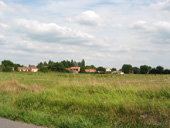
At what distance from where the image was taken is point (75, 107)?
655cm

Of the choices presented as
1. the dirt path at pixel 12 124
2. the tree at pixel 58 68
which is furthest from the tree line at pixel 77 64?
the dirt path at pixel 12 124

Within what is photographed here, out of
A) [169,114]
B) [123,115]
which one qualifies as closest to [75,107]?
[123,115]

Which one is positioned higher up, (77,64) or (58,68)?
(77,64)

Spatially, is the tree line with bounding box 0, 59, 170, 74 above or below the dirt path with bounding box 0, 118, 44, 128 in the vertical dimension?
above

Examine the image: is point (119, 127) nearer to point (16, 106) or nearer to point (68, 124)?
point (68, 124)

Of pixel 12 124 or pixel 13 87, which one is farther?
pixel 13 87

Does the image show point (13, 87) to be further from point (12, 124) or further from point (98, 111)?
point (98, 111)

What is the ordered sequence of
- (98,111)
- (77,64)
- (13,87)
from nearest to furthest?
(98,111)
(13,87)
(77,64)

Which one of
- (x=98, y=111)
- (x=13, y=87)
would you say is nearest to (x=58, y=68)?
(x=13, y=87)

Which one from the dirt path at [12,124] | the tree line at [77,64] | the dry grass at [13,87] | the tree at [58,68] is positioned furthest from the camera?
the tree at [58,68]

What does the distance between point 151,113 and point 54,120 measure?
3.14 m

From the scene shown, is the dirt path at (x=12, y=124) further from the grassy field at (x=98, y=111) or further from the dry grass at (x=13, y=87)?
the dry grass at (x=13, y=87)

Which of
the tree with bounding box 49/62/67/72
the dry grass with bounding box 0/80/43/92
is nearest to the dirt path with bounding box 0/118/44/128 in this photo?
the dry grass with bounding box 0/80/43/92

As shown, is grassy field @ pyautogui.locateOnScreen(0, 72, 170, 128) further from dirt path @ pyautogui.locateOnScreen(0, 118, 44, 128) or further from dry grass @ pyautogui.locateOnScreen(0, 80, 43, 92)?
dry grass @ pyautogui.locateOnScreen(0, 80, 43, 92)
